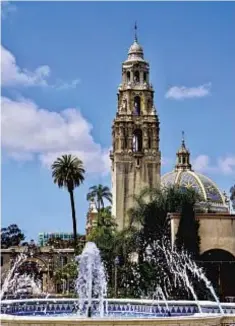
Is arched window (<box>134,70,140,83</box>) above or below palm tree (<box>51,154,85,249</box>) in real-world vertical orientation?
above

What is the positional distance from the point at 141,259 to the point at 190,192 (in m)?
6.99

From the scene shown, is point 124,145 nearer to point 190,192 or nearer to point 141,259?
point 190,192

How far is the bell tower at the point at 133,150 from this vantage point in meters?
54.5

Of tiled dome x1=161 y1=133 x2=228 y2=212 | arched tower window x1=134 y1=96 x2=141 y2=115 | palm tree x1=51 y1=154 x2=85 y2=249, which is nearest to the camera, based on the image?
palm tree x1=51 y1=154 x2=85 y2=249

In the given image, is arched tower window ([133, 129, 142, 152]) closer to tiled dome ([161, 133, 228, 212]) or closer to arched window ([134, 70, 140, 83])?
arched window ([134, 70, 140, 83])

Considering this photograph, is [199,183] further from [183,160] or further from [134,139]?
[134,139]

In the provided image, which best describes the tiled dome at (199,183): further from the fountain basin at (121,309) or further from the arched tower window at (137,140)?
the fountain basin at (121,309)

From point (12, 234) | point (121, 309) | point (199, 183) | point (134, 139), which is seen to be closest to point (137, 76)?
point (134, 139)

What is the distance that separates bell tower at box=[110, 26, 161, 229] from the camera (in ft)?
179

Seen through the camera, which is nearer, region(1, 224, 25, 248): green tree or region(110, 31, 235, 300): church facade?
region(110, 31, 235, 300): church facade

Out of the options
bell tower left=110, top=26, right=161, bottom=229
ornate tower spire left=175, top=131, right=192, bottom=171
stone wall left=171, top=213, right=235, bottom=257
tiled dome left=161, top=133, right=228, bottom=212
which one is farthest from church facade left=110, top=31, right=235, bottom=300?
stone wall left=171, top=213, right=235, bottom=257

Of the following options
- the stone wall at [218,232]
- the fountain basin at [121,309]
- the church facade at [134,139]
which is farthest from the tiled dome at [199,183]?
the fountain basin at [121,309]

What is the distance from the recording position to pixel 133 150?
2158 inches

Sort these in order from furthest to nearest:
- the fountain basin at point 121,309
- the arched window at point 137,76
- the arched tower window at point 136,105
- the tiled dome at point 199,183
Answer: the tiled dome at point 199,183, the arched window at point 137,76, the arched tower window at point 136,105, the fountain basin at point 121,309
